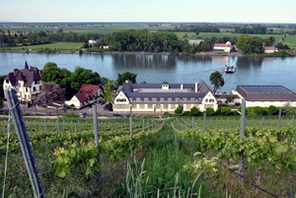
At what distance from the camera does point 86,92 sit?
25.4 metres

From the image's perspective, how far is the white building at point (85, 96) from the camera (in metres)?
23.7

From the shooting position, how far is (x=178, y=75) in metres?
37.3

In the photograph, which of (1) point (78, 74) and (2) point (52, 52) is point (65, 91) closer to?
(1) point (78, 74)

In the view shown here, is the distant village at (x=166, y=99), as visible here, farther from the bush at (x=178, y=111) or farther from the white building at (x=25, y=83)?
the bush at (x=178, y=111)

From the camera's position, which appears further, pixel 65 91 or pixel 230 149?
pixel 65 91

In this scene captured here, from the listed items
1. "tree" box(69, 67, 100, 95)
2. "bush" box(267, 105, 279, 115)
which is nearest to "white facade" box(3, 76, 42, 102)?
"tree" box(69, 67, 100, 95)

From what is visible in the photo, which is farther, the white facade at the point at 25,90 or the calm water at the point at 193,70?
the calm water at the point at 193,70

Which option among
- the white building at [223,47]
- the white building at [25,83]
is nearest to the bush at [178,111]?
the white building at [25,83]

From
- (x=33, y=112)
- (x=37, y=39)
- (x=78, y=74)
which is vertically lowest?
(x=33, y=112)

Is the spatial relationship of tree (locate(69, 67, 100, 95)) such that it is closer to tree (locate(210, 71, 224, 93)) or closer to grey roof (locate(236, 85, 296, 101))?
tree (locate(210, 71, 224, 93))

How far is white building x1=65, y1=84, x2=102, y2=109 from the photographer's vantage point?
Answer: 77.9ft

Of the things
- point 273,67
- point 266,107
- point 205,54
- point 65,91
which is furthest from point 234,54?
point 65,91

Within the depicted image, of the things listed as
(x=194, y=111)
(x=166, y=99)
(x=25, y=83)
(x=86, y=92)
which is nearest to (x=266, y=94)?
(x=194, y=111)

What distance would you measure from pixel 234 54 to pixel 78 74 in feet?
142
